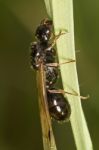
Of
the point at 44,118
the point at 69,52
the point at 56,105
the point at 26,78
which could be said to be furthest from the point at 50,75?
the point at 26,78

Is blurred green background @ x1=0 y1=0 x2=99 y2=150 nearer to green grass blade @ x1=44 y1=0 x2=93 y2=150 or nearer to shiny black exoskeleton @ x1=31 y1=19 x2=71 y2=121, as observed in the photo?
shiny black exoskeleton @ x1=31 y1=19 x2=71 y2=121

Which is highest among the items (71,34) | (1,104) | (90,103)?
(1,104)

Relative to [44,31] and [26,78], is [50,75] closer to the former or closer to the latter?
[44,31]

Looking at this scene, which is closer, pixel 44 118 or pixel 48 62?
pixel 44 118

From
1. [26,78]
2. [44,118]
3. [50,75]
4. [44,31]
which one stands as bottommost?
[44,118]

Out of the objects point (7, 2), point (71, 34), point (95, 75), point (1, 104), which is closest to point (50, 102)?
point (95, 75)

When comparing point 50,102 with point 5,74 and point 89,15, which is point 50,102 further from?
point 5,74

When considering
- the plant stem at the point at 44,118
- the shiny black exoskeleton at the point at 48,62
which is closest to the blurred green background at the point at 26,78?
the shiny black exoskeleton at the point at 48,62
